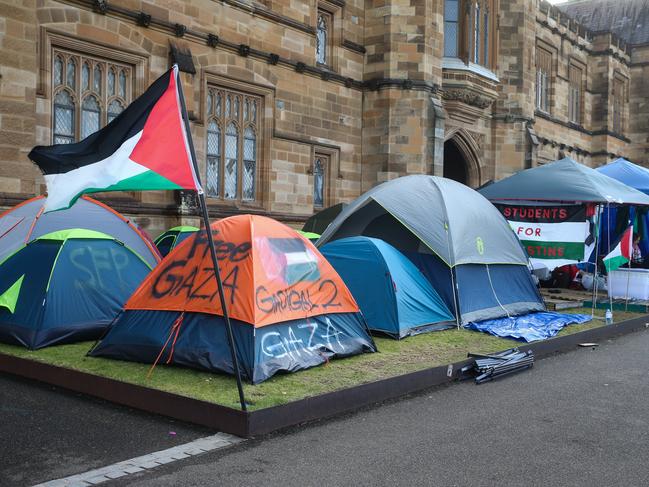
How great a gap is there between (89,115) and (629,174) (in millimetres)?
13668

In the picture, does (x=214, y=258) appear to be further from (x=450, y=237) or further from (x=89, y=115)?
(x=89, y=115)

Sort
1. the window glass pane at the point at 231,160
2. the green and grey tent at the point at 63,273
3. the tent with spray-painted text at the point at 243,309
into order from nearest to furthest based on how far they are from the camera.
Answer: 1. the tent with spray-painted text at the point at 243,309
2. the green and grey tent at the point at 63,273
3. the window glass pane at the point at 231,160

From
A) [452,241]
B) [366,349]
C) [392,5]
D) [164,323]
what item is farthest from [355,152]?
[164,323]

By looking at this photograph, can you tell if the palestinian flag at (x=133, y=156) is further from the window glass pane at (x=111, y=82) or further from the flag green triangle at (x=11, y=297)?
the window glass pane at (x=111, y=82)

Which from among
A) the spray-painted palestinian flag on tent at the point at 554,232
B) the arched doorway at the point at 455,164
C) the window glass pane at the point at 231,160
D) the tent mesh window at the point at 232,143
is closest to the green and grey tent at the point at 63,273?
the tent mesh window at the point at 232,143

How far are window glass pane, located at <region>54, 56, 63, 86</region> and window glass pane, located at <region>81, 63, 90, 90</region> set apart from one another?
16.9 inches

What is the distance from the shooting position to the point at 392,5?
62.8ft

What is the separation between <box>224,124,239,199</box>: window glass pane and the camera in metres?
15.8

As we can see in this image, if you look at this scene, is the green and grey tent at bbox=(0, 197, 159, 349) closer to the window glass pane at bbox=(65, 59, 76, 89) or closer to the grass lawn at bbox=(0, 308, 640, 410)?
the grass lawn at bbox=(0, 308, 640, 410)

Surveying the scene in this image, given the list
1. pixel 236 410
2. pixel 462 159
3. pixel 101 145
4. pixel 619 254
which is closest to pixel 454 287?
pixel 619 254

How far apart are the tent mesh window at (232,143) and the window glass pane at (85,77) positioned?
2861 mm

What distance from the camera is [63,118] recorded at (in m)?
12.7

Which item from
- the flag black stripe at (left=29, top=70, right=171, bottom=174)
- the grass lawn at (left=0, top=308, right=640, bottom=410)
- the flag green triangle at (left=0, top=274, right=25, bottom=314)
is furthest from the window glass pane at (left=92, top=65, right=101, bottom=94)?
the flag black stripe at (left=29, top=70, right=171, bottom=174)

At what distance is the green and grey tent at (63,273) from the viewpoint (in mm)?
8727
